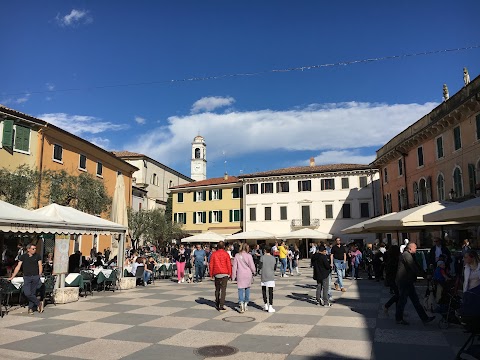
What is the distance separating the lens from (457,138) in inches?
915

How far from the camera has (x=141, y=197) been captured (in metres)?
44.2

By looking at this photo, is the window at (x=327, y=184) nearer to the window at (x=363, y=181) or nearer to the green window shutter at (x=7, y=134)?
the window at (x=363, y=181)

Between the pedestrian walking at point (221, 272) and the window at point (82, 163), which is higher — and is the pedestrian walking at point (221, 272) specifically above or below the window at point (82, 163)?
below

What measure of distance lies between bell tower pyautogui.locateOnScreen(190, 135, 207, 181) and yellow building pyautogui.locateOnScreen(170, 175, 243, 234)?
3448cm

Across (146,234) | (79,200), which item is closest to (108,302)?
(79,200)

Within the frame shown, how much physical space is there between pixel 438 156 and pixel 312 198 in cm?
1935

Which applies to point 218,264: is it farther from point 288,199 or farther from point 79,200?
point 288,199

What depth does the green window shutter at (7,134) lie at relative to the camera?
21828mm

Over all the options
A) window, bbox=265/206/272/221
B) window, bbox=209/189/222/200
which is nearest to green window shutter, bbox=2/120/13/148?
window, bbox=265/206/272/221

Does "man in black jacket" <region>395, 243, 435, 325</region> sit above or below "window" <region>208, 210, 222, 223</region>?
below

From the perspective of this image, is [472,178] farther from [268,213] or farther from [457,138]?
[268,213]

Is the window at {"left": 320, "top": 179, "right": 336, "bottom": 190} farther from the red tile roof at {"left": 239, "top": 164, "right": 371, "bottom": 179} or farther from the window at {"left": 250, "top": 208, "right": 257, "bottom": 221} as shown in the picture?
the window at {"left": 250, "top": 208, "right": 257, "bottom": 221}

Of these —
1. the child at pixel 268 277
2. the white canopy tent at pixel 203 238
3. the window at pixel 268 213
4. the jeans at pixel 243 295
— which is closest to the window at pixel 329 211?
the window at pixel 268 213

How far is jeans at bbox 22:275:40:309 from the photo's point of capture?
9.58 meters
